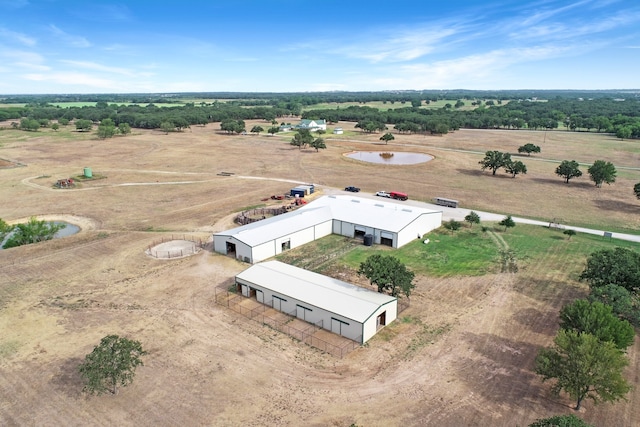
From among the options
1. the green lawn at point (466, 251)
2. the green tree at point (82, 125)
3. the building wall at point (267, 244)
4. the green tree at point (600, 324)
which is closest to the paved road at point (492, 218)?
the green lawn at point (466, 251)

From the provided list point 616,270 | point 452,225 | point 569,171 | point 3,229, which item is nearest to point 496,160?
point 569,171

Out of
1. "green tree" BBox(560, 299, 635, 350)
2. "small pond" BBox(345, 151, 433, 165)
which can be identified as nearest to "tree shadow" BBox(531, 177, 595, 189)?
"small pond" BBox(345, 151, 433, 165)

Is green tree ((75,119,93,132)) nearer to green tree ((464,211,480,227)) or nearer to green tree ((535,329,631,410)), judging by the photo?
green tree ((464,211,480,227))

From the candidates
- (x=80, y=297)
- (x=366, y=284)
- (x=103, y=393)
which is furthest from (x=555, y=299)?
(x=80, y=297)

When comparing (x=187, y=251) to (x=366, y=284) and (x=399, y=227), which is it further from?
(x=399, y=227)

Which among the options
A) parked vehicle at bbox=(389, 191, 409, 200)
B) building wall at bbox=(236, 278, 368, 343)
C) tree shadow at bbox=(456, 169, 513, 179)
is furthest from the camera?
tree shadow at bbox=(456, 169, 513, 179)

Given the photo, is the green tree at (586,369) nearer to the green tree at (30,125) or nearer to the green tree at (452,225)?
the green tree at (452,225)
